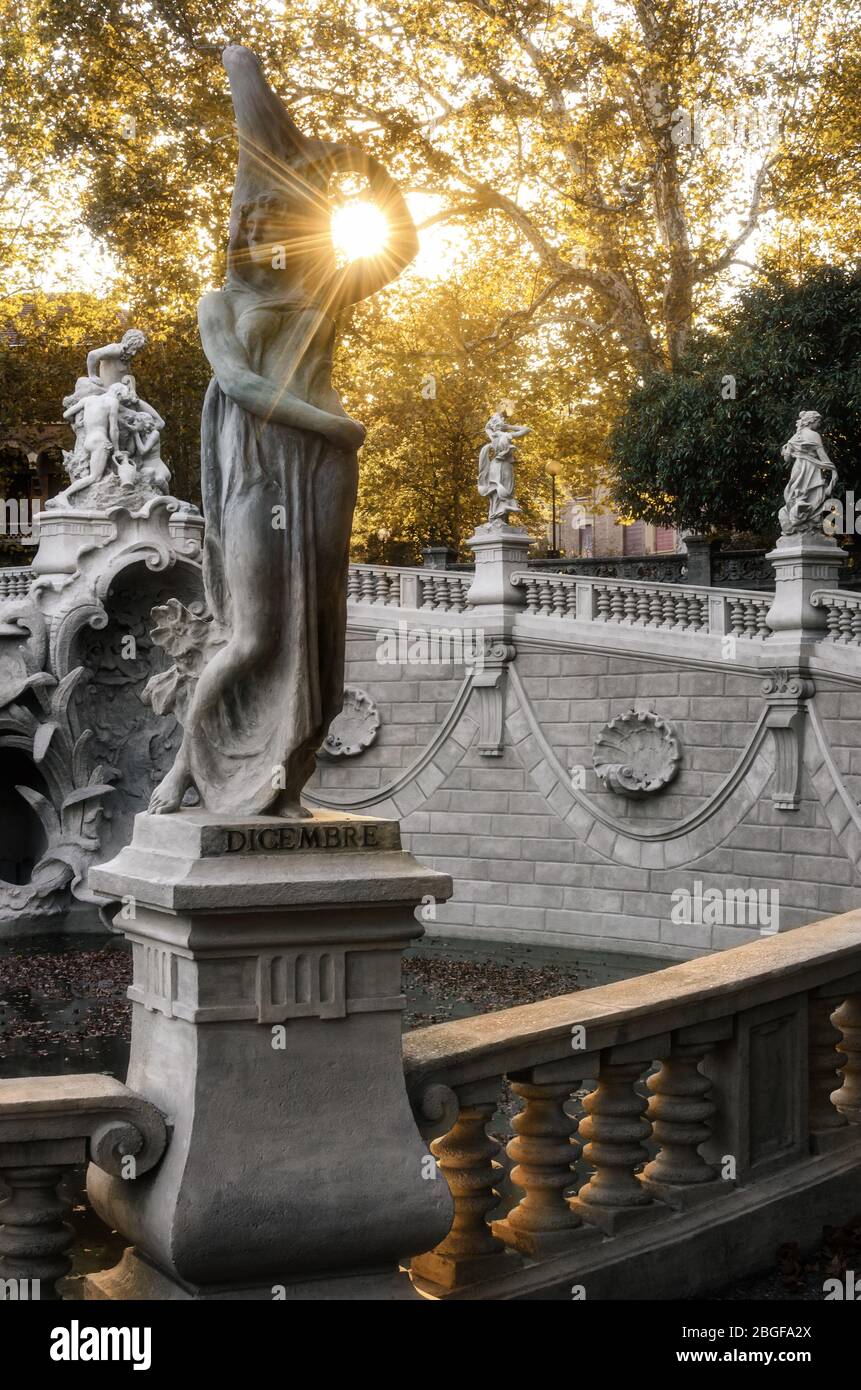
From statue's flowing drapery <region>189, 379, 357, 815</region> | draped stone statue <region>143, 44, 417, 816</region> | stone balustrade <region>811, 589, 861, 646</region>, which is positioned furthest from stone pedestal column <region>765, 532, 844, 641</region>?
statue's flowing drapery <region>189, 379, 357, 815</region>

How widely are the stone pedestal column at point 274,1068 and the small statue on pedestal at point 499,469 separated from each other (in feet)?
52.9

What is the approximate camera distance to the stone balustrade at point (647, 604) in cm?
1702

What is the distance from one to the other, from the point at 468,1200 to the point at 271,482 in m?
1.80

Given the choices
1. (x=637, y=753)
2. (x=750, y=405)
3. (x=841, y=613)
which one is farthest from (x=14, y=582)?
(x=750, y=405)

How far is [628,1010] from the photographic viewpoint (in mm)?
3959

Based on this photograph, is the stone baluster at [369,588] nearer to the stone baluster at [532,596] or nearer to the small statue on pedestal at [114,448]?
the stone baluster at [532,596]

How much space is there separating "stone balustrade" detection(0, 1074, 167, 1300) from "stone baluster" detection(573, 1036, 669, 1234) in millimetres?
1217

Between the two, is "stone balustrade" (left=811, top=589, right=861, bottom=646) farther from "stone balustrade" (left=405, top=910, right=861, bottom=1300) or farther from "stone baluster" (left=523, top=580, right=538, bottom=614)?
"stone balustrade" (left=405, top=910, right=861, bottom=1300)

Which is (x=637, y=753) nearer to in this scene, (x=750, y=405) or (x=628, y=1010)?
(x=750, y=405)

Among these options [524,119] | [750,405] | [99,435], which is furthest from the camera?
[524,119]

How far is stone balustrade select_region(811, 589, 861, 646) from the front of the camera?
52.0 ft

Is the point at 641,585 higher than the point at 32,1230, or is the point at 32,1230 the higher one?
the point at 641,585

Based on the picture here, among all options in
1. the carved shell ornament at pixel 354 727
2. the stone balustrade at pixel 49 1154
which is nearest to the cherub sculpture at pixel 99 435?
the carved shell ornament at pixel 354 727

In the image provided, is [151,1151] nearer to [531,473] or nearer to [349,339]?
[349,339]
